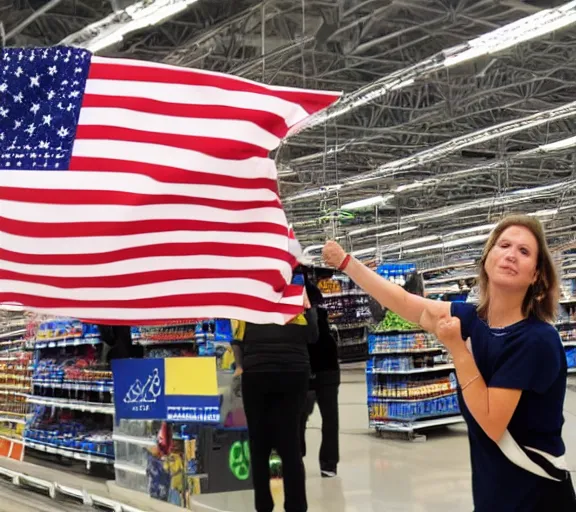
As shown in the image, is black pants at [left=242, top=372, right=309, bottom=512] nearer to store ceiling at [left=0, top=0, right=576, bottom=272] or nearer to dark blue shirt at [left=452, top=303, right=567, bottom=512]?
store ceiling at [left=0, top=0, right=576, bottom=272]

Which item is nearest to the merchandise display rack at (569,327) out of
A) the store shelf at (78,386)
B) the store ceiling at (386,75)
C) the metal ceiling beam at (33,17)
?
the store ceiling at (386,75)

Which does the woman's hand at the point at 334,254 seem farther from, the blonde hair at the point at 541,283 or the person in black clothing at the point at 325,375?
the person in black clothing at the point at 325,375

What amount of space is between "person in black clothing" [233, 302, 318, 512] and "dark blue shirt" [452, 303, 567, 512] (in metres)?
2.28

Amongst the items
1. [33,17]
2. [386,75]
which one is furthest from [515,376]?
[386,75]

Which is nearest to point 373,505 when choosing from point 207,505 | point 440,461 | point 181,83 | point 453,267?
point 207,505

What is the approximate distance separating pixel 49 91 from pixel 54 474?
566cm

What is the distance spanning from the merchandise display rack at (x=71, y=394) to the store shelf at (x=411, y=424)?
3.48 meters

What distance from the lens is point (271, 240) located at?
2502 millimetres

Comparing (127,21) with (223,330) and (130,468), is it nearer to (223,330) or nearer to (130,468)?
(223,330)

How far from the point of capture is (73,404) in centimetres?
727

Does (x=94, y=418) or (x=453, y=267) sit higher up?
(x=453, y=267)

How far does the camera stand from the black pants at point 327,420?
6.29 metres

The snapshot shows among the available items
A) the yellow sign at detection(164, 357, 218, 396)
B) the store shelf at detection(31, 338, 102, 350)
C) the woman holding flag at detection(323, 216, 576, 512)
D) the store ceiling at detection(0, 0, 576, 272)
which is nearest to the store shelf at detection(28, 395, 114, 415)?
the store shelf at detection(31, 338, 102, 350)

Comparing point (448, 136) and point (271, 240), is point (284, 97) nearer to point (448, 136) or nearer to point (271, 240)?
point (271, 240)
